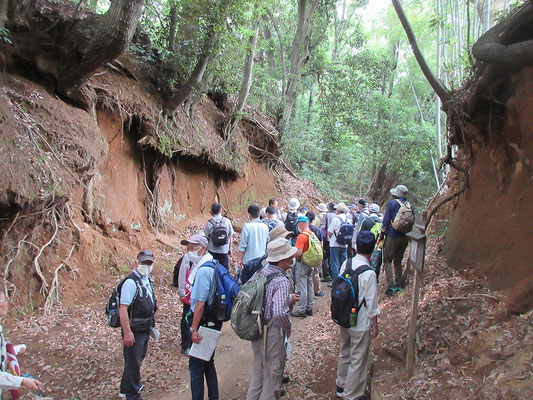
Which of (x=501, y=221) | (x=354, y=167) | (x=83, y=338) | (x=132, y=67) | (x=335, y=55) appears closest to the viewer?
(x=501, y=221)

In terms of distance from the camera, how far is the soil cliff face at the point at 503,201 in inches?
175

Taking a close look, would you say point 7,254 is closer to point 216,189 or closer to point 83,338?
point 83,338

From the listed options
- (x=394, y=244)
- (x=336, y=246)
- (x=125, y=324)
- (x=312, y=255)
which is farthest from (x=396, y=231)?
(x=125, y=324)

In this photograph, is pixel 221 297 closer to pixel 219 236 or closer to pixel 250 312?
pixel 250 312

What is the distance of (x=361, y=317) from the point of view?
13.8 ft

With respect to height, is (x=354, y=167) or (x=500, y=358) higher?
(x=354, y=167)

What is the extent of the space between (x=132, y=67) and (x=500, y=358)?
419 inches

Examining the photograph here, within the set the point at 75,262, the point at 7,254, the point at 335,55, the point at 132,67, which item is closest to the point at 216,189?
the point at 132,67

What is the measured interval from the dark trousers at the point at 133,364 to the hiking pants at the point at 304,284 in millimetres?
3538

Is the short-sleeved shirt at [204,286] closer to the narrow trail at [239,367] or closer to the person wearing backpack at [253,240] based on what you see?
the narrow trail at [239,367]

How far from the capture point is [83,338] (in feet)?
20.0

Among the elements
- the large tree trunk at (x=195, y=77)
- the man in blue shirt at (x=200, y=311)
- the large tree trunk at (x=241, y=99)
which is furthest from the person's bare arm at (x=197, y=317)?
the large tree trunk at (x=241, y=99)

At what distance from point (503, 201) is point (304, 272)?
3664mm

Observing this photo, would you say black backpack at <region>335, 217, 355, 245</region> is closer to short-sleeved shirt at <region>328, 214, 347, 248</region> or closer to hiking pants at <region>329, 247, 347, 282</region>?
short-sleeved shirt at <region>328, 214, 347, 248</region>
